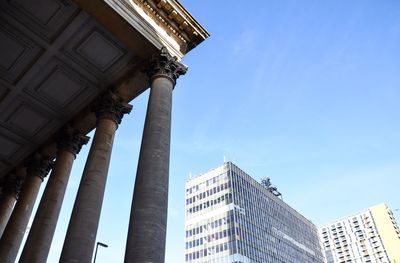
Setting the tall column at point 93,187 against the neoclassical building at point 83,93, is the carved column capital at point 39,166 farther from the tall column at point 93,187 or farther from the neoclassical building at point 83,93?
the tall column at point 93,187

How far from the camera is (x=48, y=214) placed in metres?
17.4

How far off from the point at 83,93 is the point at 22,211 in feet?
24.4

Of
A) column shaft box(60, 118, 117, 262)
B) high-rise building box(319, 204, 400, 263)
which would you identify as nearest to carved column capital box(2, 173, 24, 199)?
column shaft box(60, 118, 117, 262)

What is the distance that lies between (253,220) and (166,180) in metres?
94.5

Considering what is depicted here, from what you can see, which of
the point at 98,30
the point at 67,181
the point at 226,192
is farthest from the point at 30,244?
the point at 226,192

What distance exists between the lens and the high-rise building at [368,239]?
577 feet

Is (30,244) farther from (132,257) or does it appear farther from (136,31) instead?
(136,31)

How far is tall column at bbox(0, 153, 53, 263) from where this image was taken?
63.3 ft

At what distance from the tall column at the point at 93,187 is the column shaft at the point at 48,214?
3.55 m

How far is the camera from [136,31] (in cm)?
1619

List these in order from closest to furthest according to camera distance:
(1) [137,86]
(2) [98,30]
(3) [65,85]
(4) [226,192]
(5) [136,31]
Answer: (5) [136,31], (2) [98,30], (1) [137,86], (3) [65,85], (4) [226,192]

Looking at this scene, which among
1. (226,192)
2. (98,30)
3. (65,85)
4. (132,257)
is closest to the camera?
(132,257)

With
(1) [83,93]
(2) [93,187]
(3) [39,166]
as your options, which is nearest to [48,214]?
(2) [93,187]

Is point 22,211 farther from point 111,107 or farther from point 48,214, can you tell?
point 111,107
